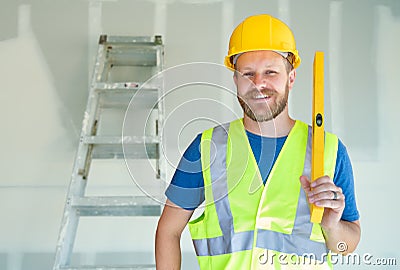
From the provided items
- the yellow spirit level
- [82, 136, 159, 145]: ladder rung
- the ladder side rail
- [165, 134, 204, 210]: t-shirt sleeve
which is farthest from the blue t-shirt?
[82, 136, 159, 145]: ladder rung

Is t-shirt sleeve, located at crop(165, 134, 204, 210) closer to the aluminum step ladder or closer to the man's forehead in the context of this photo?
the aluminum step ladder

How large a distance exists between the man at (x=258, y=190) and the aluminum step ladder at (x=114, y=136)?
208mm

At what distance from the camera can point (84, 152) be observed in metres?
2.73

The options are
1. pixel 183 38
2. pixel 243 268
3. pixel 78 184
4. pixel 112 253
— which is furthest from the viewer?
pixel 183 38

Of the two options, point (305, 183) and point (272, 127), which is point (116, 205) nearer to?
point (272, 127)

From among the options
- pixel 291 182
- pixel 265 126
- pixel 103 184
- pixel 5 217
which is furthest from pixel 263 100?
pixel 5 217

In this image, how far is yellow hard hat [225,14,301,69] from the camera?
1627 mm

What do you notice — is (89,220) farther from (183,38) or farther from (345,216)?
(345,216)

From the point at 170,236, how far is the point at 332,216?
43 centimetres

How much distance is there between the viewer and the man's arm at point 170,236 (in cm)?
157

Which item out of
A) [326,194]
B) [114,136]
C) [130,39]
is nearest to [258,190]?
[326,194]

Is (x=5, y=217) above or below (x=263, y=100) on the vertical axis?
below

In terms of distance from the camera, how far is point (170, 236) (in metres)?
1.58

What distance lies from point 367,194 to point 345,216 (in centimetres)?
196
